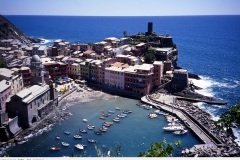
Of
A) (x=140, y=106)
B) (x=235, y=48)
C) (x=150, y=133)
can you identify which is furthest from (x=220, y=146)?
(x=235, y=48)

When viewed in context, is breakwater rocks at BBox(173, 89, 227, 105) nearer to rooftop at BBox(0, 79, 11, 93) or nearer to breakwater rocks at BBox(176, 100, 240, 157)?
breakwater rocks at BBox(176, 100, 240, 157)

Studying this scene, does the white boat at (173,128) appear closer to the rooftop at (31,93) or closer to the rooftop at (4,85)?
the rooftop at (31,93)

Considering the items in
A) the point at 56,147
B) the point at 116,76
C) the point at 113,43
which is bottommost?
the point at 56,147

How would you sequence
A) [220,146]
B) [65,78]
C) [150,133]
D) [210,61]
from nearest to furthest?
[220,146]
[150,133]
[65,78]
[210,61]

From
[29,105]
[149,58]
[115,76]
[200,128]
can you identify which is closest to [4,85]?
[29,105]

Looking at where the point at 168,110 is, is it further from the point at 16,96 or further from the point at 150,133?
the point at 16,96

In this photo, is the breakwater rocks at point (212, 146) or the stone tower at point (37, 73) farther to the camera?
the stone tower at point (37, 73)

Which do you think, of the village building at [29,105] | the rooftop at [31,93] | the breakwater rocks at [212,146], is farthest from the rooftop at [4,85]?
the breakwater rocks at [212,146]

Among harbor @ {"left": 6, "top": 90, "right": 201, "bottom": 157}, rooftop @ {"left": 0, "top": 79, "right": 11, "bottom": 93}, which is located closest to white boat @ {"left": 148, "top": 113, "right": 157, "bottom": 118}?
harbor @ {"left": 6, "top": 90, "right": 201, "bottom": 157}
